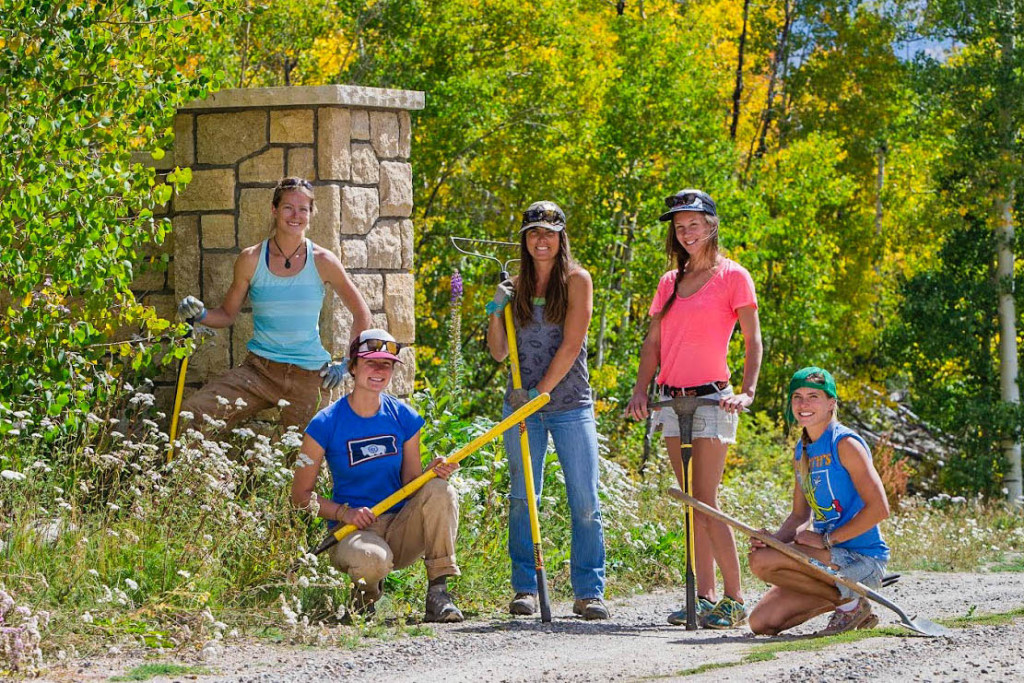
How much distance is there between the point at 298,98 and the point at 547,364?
213 centimetres

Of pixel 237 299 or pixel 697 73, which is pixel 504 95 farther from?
pixel 237 299

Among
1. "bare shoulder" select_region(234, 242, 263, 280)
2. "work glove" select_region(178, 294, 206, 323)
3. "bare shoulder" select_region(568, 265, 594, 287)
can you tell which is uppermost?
"bare shoulder" select_region(234, 242, 263, 280)

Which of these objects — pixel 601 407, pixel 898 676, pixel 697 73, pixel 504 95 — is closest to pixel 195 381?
pixel 898 676

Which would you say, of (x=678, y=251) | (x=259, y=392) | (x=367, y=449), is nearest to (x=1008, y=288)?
(x=678, y=251)

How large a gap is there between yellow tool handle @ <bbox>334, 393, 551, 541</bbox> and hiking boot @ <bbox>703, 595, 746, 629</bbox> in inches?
44.5

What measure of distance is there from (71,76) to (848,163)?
70.7 feet

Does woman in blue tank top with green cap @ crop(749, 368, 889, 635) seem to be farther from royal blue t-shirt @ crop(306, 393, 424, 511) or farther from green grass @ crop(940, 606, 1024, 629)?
royal blue t-shirt @ crop(306, 393, 424, 511)

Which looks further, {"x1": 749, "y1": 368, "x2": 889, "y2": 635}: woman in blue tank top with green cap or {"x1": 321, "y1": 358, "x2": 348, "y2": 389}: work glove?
{"x1": 321, "y1": 358, "x2": 348, "y2": 389}: work glove

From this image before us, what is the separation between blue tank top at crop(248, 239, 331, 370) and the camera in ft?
21.9

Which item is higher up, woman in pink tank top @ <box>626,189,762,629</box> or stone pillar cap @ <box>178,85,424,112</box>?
stone pillar cap @ <box>178,85,424,112</box>

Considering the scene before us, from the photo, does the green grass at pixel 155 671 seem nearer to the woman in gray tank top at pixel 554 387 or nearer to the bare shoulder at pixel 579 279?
the woman in gray tank top at pixel 554 387

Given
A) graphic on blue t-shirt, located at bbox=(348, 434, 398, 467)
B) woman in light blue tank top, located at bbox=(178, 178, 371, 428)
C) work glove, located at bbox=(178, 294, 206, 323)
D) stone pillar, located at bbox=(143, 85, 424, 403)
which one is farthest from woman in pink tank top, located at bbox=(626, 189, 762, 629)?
work glove, located at bbox=(178, 294, 206, 323)

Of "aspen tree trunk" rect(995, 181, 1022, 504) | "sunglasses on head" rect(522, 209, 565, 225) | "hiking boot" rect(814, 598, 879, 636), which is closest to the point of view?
"hiking boot" rect(814, 598, 879, 636)

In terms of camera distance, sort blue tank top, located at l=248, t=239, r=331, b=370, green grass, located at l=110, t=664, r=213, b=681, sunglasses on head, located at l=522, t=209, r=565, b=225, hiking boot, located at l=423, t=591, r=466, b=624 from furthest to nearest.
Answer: blue tank top, located at l=248, t=239, r=331, b=370 < sunglasses on head, located at l=522, t=209, r=565, b=225 < hiking boot, located at l=423, t=591, r=466, b=624 < green grass, located at l=110, t=664, r=213, b=681
